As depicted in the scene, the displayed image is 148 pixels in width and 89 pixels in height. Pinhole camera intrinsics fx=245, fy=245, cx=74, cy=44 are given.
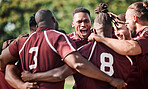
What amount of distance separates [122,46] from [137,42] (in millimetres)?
351

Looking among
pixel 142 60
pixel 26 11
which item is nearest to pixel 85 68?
pixel 142 60

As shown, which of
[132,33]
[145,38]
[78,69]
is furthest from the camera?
[132,33]

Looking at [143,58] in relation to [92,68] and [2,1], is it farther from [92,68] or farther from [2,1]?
[2,1]

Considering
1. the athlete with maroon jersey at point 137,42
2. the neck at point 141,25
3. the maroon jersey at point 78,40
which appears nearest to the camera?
the athlete with maroon jersey at point 137,42

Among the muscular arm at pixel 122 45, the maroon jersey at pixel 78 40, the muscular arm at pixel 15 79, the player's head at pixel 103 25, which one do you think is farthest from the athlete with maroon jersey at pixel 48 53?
the maroon jersey at pixel 78 40

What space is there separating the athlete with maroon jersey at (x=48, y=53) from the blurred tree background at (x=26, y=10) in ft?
74.1

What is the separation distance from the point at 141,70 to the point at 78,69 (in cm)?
152

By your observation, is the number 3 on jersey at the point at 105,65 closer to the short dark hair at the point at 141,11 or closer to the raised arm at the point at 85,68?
the raised arm at the point at 85,68

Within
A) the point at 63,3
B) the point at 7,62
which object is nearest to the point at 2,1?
the point at 63,3

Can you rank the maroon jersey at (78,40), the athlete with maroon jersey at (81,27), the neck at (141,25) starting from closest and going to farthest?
the neck at (141,25), the maroon jersey at (78,40), the athlete with maroon jersey at (81,27)

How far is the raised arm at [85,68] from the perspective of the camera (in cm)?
385

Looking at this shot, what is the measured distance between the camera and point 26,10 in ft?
97.9

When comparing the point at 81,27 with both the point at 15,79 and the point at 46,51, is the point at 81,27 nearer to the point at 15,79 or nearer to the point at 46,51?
the point at 46,51

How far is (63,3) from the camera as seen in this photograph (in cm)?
2933
